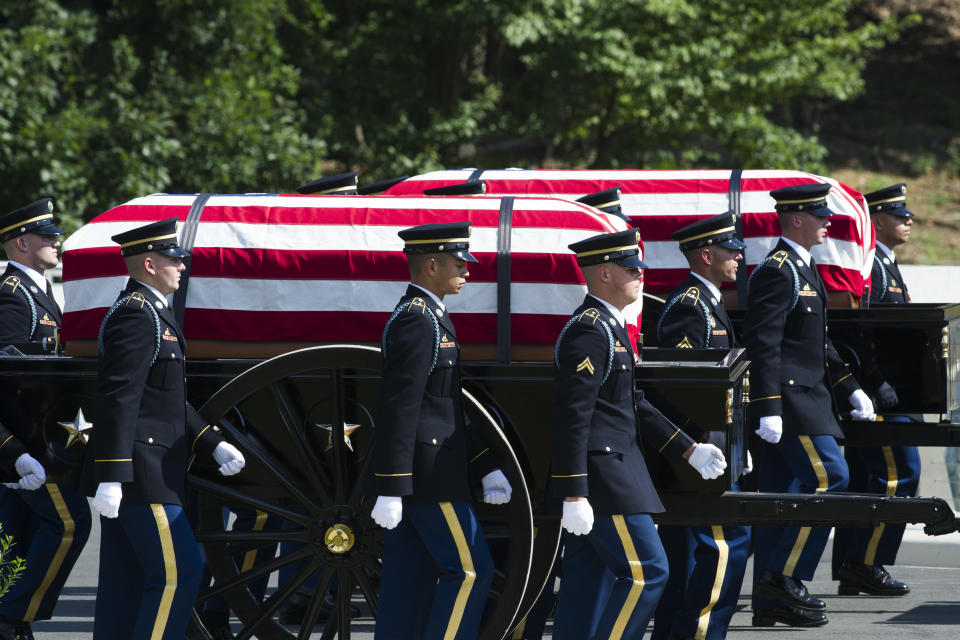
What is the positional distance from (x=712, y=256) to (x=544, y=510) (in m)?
1.50

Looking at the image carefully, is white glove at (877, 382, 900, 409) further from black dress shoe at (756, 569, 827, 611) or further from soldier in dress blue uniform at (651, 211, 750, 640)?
soldier in dress blue uniform at (651, 211, 750, 640)

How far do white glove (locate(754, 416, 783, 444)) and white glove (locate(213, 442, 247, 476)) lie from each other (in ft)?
7.20

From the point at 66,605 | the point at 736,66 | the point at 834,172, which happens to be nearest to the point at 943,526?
the point at 66,605

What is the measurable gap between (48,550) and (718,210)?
3196 mm

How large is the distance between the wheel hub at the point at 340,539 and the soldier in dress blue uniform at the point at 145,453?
391 millimetres

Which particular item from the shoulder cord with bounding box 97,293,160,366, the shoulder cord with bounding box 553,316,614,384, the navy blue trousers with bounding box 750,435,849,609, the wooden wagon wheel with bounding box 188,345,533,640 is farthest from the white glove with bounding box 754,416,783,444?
the shoulder cord with bounding box 97,293,160,366

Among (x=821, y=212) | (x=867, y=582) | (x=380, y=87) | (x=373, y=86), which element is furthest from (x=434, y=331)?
(x=373, y=86)

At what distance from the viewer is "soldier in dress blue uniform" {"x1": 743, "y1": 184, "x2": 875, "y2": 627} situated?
236 inches

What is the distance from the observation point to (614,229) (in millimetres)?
5145

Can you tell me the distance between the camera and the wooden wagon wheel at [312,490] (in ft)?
15.9

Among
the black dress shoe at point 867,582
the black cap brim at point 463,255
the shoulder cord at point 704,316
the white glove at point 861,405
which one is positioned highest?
the black cap brim at point 463,255

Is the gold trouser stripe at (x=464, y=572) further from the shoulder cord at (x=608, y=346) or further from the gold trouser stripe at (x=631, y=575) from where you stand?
the shoulder cord at (x=608, y=346)

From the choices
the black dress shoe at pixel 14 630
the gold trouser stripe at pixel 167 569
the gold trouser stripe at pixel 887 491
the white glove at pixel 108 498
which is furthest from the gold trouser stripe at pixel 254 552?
the gold trouser stripe at pixel 887 491

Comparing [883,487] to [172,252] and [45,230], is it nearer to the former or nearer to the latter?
[172,252]
